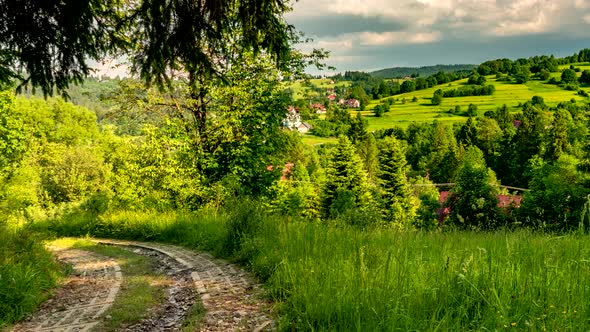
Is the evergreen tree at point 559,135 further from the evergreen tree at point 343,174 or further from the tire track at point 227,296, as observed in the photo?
the tire track at point 227,296

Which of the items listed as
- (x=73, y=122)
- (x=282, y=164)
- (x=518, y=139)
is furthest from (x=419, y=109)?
(x=282, y=164)

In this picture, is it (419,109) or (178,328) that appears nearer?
(178,328)

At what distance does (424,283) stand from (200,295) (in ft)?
10.3

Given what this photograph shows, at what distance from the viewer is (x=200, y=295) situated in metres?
5.38

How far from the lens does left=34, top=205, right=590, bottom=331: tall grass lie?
2975mm

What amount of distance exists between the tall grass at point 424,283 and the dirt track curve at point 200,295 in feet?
1.07

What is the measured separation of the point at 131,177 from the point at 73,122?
5227cm

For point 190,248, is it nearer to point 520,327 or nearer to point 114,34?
point 114,34

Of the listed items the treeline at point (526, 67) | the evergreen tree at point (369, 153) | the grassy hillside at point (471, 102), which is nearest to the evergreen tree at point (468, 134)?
the evergreen tree at point (369, 153)

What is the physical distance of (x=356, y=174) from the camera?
4841 cm

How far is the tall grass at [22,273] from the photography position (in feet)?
16.8

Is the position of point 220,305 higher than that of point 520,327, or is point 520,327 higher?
point 520,327

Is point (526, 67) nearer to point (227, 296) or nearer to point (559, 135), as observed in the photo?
point (559, 135)

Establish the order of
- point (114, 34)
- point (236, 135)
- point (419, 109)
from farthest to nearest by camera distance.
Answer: point (419, 109)
point (236, 135)
point (114, 34)
